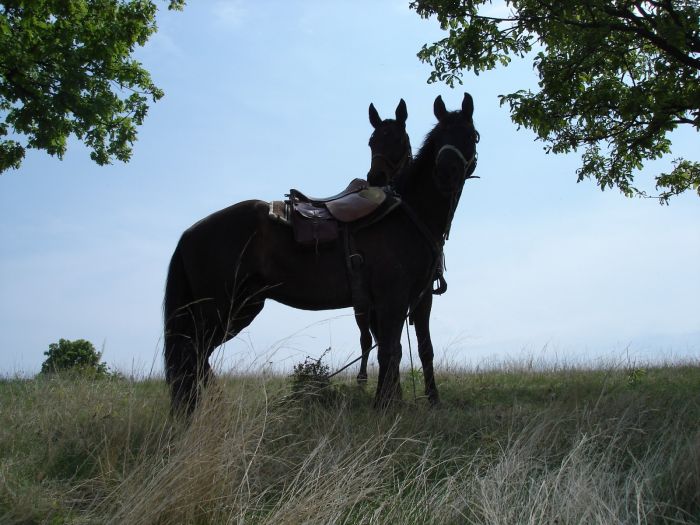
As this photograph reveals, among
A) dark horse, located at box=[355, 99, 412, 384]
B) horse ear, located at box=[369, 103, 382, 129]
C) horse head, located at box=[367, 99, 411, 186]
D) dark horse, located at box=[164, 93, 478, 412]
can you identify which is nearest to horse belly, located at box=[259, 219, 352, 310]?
dark horse, located at box=[164, 93, 478, 412]

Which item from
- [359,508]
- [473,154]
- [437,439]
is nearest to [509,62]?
[473,154]

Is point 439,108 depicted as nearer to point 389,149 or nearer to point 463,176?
point 463,176

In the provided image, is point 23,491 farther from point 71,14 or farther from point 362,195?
point 71,14

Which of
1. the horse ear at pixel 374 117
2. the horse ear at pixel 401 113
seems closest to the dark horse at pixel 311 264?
the horse ear at pixel 401 113

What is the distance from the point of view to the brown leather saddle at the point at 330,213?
22.1 feet

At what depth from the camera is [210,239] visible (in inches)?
266

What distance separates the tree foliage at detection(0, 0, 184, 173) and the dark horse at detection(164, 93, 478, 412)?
938 centimetres

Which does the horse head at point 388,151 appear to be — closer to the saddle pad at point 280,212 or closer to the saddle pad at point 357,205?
the saddle pad at point 357,205

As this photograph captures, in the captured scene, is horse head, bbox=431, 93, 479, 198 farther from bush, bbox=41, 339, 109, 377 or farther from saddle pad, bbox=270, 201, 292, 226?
bush, bbox=41, 339, 109, 377

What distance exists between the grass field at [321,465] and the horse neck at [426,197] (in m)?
1.82

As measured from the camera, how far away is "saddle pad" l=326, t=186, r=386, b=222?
269 inches

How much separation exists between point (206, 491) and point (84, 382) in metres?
3.72

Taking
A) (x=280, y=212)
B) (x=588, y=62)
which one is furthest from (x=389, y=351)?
(x=588, y=62)

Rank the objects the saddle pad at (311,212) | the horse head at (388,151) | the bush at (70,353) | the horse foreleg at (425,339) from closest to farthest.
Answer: the saddle pad at (311,212) → the horse foreleg at (425,339) → the horse head at (388,151) → the bush at (70,353)
